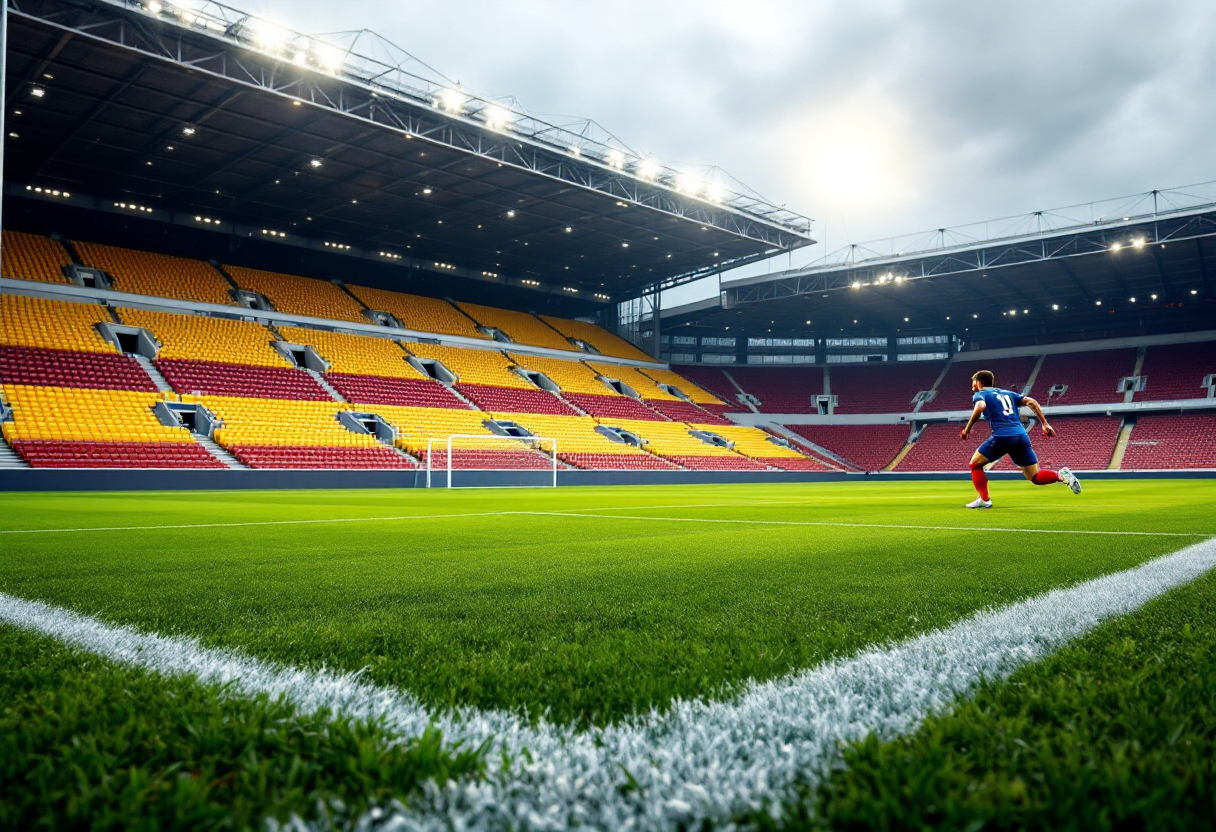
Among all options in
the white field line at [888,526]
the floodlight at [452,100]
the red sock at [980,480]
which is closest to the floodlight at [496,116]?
the floodlight at [452,100]

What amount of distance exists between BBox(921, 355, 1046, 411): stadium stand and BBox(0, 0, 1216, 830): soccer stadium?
37 centimetres

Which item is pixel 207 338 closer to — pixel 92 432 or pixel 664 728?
pixel 92 432

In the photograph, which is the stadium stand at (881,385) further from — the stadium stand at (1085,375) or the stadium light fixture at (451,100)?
the stadium light fixture at (451,100)

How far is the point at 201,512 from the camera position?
9633 mm

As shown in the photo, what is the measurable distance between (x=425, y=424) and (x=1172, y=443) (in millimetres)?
35645

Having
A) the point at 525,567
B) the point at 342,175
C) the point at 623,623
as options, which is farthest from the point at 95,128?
the point at 623,623

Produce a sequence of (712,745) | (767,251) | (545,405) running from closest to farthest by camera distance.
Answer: (712,745), (545,405), (767,251)

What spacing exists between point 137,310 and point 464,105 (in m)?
14.5

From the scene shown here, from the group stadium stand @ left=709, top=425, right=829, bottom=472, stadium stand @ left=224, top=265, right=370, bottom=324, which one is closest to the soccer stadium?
stadium stand @ left=224, top=265, right=370, bottom=324

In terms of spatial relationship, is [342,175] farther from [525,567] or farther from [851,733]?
[851,733]

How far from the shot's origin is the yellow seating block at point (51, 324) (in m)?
22.7

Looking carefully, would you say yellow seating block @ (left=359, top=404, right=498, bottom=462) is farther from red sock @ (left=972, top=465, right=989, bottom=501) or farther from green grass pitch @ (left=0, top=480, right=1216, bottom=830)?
green grass pitch @ (left=0, top=480, right=1216, bottom=830)

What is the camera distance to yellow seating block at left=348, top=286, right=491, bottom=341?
36.5m

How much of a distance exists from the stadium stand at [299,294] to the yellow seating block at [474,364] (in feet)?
10.7
